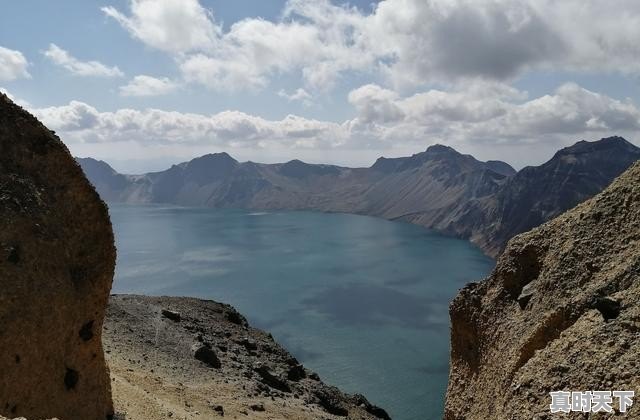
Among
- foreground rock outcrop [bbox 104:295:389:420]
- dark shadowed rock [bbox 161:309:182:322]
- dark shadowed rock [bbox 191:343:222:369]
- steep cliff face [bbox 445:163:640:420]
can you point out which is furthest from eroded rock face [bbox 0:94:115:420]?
dark shadowed rock [bbox 161:309:182:322]

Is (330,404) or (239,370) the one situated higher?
(239,370)

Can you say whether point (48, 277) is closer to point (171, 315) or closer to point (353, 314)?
point (171, 315)

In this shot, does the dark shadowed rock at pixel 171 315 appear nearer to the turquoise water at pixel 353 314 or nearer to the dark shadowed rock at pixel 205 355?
the dark shadowed rock at pixel 205 355

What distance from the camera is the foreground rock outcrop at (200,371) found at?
36094 millimetres

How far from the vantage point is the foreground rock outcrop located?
118ft

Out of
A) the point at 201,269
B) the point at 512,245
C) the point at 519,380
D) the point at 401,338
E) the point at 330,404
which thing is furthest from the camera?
the point at 201,269

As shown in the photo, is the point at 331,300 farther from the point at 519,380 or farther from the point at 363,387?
the point at 519,380

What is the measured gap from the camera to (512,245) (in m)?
28.0

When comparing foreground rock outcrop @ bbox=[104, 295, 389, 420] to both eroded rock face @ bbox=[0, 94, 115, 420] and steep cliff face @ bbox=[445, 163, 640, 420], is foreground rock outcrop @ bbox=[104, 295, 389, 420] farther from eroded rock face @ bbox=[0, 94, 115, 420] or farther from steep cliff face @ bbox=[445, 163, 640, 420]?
steep cliff face @ bbox=[445, 163, 640, 420]

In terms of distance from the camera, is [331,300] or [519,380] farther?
[331,300]

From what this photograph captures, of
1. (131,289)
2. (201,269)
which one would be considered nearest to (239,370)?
(131,289)

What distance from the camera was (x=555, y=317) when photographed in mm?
21609

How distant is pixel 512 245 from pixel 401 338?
296ft

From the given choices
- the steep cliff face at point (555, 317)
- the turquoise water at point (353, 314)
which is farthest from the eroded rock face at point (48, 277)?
the turquoise water at point (353, 314)
